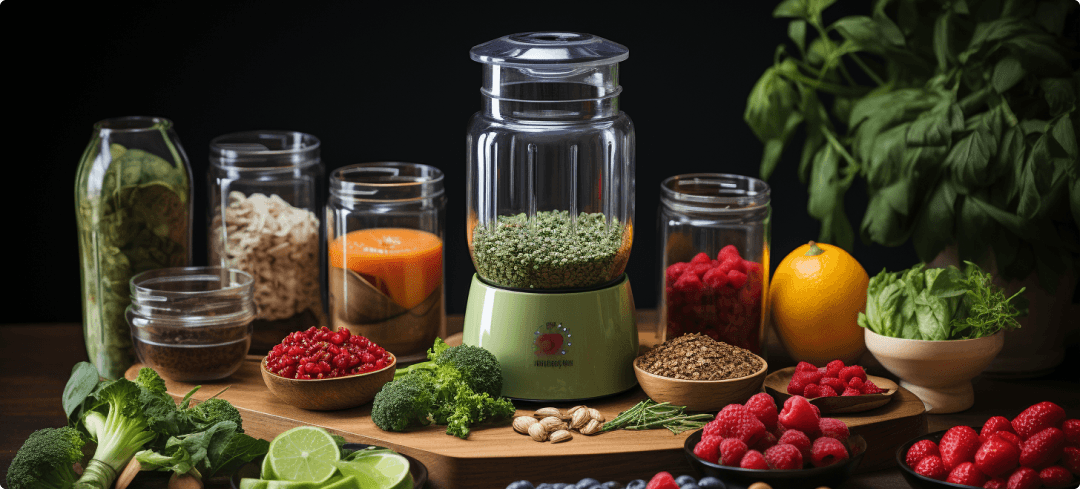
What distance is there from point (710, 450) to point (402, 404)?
563 mm

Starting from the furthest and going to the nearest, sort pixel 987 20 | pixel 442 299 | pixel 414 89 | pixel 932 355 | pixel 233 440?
pixel 414 89 → pixel 442 299 → pixel 987 20 → pixel 932 355 → pixel 233 440

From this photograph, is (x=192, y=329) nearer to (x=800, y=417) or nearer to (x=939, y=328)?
(x=800, y=417)

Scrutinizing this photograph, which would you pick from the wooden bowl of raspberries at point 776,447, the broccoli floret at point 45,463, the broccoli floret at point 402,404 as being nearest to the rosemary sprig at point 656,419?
the wooden bowl of raspberries at point 776,447

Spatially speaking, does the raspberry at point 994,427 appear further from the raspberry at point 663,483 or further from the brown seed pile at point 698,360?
the raspberry at point 663,483

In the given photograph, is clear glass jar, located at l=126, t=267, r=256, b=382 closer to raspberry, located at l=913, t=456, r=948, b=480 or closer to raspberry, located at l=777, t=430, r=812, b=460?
raspberry, located at l=777, t=430, r=812, b=460

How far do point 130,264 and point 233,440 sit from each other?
66 cm

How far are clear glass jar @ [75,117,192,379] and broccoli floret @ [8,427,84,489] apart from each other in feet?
1.77

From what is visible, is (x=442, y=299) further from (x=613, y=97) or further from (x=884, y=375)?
(x=884, y=375)

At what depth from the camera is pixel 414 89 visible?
2.80 m

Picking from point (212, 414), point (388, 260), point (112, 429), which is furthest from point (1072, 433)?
point (112, 429)

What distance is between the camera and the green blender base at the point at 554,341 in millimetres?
2043

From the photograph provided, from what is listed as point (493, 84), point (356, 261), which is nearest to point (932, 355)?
point (493, 84)

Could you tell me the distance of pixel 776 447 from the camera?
1683 millimetres

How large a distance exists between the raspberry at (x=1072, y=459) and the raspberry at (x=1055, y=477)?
0.03 m
